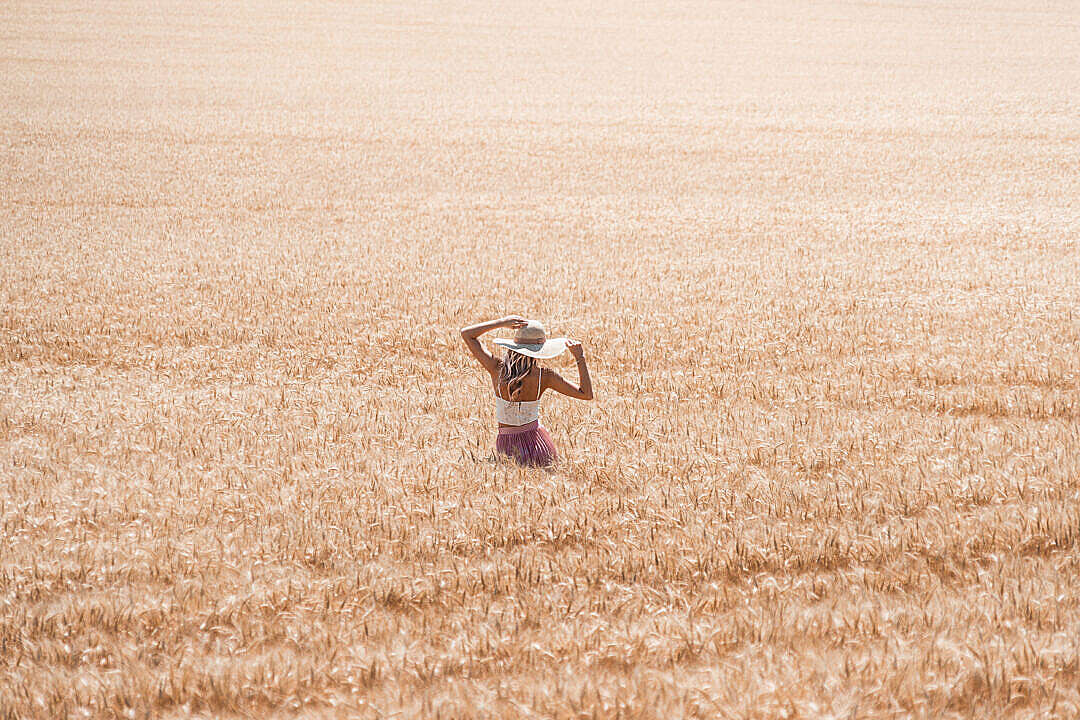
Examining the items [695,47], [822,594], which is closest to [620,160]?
[822,594]

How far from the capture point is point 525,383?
207 inches

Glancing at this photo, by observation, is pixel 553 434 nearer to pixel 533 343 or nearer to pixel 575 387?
pixel 575 387

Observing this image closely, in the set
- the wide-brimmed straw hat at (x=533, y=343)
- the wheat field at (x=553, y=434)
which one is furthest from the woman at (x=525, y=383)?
the wheat field at (x=553, y=434)

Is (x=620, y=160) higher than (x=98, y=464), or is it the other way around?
(x=620, y=160)

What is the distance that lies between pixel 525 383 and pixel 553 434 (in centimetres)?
92

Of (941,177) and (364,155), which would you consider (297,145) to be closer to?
(364,155)

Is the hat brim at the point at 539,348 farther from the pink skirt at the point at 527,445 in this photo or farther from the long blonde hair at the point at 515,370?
the pink skirt at the point at 527,445

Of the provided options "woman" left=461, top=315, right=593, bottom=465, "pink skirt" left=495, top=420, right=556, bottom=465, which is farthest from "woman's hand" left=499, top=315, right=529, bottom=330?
"pink skirt" left=495, top=420, right=556, bottom=465

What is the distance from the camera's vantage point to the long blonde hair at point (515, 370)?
525cm

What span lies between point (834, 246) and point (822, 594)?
30.8ft

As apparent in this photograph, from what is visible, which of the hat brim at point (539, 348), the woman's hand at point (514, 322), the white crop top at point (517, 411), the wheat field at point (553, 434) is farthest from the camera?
the white crop top at point (517, 411)

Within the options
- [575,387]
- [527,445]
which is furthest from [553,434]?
[575,387]

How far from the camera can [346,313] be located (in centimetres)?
940

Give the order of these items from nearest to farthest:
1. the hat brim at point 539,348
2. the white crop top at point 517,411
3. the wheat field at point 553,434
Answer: the wheat field at point 553,434 → the hat brim at point 539,348 → the white crop top at point 517,411
